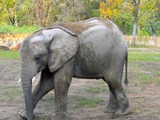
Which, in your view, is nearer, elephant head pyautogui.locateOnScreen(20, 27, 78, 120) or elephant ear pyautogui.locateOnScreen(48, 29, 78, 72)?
elephant head pyautogui.locateOnScreen(20, 27, 78, 120)

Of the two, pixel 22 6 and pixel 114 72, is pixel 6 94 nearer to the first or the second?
pixel 114 72

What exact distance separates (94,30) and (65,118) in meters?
1.51

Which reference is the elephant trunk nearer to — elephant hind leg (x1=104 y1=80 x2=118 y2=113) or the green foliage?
elephant hind leg (x1=104 y1=80 x2=118 y2=113)

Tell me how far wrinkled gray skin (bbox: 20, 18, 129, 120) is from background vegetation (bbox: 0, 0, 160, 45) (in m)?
22.2

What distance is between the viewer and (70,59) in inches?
226

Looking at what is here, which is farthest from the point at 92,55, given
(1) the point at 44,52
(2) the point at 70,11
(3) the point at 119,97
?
(2) the point at 70,11

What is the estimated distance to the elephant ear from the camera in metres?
5.61

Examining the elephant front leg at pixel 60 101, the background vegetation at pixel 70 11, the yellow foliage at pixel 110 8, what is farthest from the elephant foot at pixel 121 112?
the yellow foliage at pixel 110 8

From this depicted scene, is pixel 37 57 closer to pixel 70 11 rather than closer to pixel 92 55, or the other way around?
pixel 92 55

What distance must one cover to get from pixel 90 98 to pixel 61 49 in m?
2.49

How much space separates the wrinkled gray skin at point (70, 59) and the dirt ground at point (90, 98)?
352 millimetres

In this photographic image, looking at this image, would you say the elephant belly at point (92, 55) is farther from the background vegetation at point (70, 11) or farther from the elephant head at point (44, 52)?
the background vegetation at point (70, 11)

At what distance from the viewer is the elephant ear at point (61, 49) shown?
561 centimetres

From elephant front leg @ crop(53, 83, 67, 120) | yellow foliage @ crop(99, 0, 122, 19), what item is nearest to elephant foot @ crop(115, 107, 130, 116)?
elephant front leg @ crop(53, 83, 67, 120)
